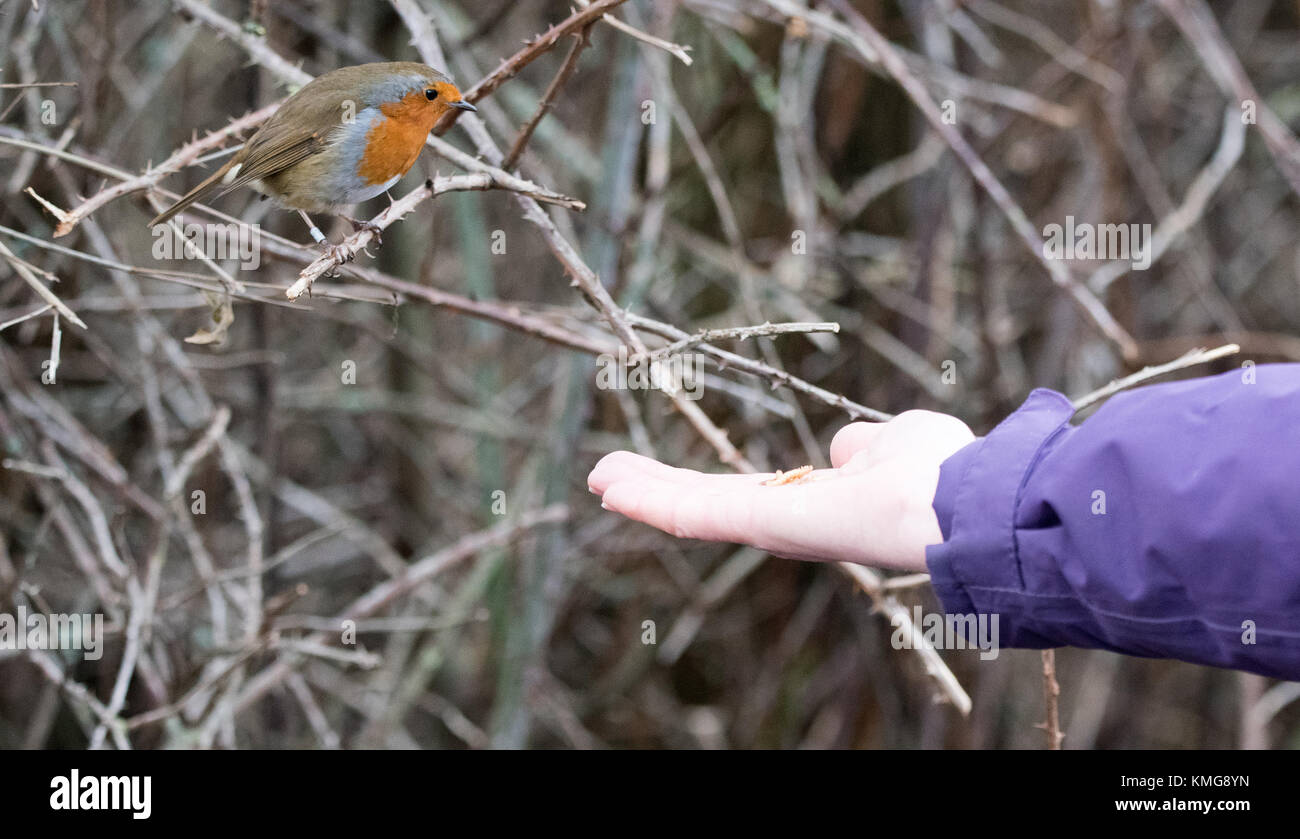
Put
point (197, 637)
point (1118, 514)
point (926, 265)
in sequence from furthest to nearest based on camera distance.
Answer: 1. point (926, 265)
2. point (197, 637)
3. point (1118, 514)

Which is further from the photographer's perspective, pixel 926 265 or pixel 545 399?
pixel 545 399

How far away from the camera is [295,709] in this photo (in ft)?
11.5

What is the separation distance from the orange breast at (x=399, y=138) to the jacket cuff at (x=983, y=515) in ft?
3.08

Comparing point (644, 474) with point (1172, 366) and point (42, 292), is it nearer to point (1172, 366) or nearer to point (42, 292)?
point (1172, 366)

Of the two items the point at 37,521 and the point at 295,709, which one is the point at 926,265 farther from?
the point at 37,521

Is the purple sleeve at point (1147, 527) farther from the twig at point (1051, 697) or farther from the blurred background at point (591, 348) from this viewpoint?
the blurred background at point (591, 348)

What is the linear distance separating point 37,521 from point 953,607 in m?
2.50

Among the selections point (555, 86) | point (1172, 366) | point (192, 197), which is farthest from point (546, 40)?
point (1172, 366)

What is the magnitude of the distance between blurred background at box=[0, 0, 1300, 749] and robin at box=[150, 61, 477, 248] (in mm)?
223

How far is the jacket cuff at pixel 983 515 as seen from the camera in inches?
55.6

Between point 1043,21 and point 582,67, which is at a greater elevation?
point 1043,21

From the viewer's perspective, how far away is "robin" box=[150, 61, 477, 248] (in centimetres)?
173

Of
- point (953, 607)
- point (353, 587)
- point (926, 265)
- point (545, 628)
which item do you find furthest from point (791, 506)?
point (353, 587)

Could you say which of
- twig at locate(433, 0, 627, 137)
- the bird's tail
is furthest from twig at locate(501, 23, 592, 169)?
the bird's tail
